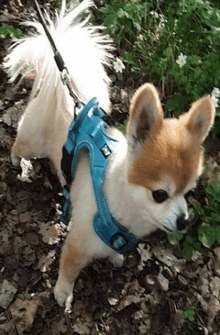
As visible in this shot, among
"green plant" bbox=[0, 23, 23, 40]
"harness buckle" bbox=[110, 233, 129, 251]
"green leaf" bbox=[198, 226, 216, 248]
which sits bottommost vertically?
"green leaf" bbox=[198, 226, 216, 248]

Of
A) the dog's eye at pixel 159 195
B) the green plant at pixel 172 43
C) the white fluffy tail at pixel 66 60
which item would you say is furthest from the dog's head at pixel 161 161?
the green plant at pixel 172 43

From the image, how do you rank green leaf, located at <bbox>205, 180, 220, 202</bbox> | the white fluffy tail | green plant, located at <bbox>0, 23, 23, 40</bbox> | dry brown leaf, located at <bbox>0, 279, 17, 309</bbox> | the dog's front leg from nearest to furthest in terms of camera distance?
1. the dog's front leg
2. the white fluffy tail
3. dry brown leaf, located at <bbox>0, 279, 17, 309</bbox>
4. green leaf, located at <bbox>205, 180, 220, 202</bbox>
5. green plant, located at <bbox>0, 23, 23, 40</bbox>

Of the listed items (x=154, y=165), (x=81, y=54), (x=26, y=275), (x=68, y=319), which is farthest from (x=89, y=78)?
(x=68, y=319)

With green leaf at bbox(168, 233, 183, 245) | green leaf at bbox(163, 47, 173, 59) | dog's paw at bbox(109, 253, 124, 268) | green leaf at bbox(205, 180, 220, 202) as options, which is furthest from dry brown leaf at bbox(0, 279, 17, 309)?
green leaf at bbox(163, 47, 173, 59)

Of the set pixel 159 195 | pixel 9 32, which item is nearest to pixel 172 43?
pixel 9 32

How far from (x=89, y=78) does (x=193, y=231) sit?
1.39 m

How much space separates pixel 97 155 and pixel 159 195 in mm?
435

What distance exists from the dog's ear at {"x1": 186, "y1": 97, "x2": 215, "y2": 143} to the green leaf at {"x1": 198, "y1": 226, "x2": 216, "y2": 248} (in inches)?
40.2

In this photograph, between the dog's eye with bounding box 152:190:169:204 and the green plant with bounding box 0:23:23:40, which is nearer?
the dog's eye with bounding box 152:190:169:204

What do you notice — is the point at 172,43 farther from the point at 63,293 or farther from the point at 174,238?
the point at 63,293

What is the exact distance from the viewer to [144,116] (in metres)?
1.93

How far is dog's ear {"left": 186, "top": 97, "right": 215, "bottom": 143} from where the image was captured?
204 centimetres

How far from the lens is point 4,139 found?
3211mm

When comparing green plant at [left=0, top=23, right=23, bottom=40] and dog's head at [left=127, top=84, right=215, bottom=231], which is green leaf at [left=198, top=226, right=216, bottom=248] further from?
green plant at [left=0, top=23, right=23, bottom=40]
